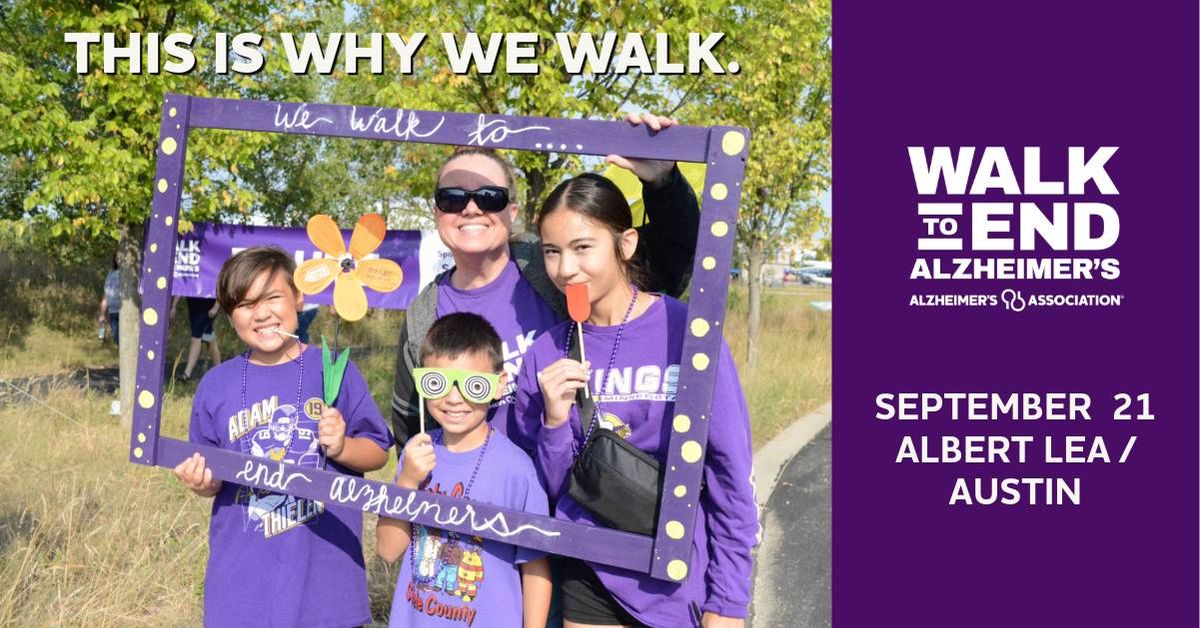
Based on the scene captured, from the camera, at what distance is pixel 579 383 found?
2.28 m

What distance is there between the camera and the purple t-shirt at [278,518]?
2.64 metres

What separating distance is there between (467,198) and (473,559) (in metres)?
0.93

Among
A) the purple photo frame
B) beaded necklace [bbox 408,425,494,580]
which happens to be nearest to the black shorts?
the purple photo frame

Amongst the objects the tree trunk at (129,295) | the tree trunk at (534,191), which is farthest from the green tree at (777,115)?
the tree trunk at (129,295)

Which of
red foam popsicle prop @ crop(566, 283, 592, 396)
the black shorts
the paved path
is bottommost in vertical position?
the paved path

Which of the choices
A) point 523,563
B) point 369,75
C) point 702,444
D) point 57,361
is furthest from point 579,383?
point 57,361

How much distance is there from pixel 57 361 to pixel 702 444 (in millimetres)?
11647

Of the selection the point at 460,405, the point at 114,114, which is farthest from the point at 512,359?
the point at 114,114

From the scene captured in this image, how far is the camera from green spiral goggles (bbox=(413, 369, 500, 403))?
2.45 meters

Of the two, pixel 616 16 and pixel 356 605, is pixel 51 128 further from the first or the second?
pixel 356 605

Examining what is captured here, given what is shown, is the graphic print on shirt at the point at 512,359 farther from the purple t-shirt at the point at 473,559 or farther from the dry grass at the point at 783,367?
the dry grass at the point at 783,367

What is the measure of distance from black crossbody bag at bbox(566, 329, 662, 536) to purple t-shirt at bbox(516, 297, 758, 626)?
53 mm

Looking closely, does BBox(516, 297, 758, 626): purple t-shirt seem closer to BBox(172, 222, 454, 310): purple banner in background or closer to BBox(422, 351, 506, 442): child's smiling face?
BBox(422, 351, 506, 442): child's smiling face

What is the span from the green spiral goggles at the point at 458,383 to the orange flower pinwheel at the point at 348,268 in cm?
32
